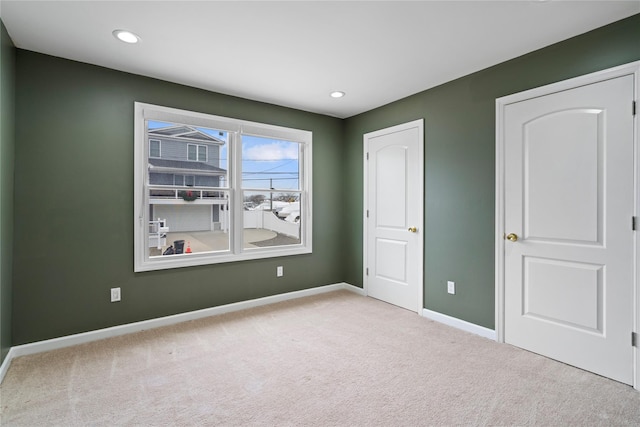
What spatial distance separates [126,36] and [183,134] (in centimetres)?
111

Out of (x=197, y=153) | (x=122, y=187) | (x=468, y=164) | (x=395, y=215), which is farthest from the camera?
(x=395, y=215)

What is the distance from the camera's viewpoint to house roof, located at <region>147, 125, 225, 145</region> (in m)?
3.24

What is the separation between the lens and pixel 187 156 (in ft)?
11.3

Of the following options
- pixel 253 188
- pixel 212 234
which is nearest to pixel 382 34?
pixel 253 188

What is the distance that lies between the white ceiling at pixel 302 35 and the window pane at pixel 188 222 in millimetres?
1204

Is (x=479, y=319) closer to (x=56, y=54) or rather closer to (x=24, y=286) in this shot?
(x=24, y=286)

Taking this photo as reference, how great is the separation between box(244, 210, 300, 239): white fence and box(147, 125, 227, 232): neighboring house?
14.0 inches

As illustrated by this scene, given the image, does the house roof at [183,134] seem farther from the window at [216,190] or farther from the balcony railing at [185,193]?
the balcony railing at [185,193]

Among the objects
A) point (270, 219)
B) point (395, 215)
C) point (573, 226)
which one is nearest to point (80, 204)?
point (270, 219)

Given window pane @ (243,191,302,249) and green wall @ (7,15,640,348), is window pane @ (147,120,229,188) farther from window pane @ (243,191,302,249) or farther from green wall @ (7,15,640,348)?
window pane @ (243,191,302,249)

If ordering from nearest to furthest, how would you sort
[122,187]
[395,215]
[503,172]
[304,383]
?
[304,383]
[503,172]
[122,187]
[395,215]

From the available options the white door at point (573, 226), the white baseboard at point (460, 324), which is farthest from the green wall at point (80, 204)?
the white door at point (573, 226)

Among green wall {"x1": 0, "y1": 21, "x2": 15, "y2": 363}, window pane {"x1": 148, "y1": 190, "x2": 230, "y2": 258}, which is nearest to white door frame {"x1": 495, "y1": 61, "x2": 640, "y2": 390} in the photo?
window pane {"x1": 148, "y1": 190, "x2": 230, "y2": 258}

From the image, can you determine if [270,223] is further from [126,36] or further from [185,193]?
[126,36]
